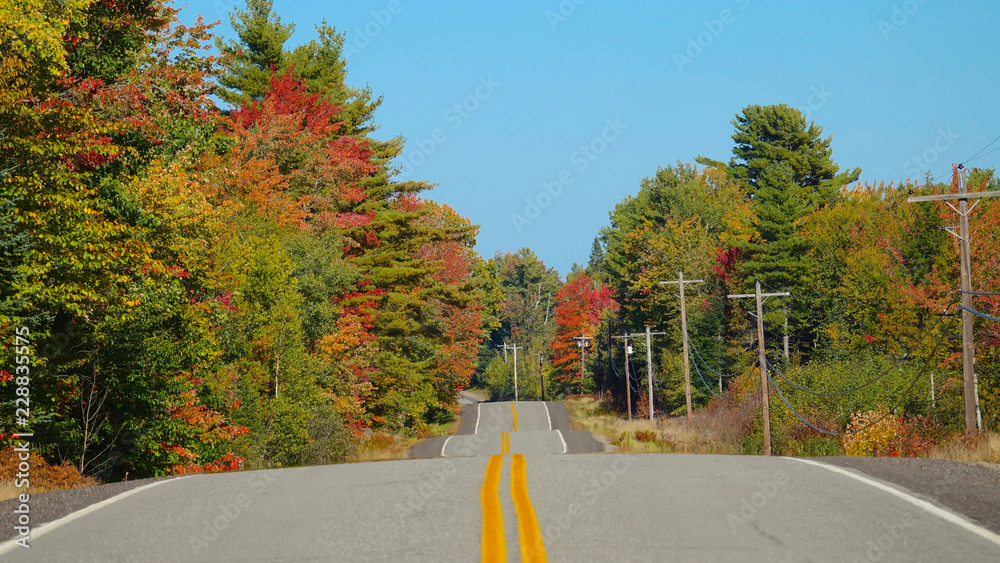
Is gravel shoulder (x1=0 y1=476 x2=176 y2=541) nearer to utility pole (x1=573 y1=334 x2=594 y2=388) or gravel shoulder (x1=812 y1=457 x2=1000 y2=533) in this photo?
gravel shoulder (x1=812 y1=457 x2=1000 y2=533)

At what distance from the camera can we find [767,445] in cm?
3428

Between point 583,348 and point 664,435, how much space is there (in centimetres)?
5848

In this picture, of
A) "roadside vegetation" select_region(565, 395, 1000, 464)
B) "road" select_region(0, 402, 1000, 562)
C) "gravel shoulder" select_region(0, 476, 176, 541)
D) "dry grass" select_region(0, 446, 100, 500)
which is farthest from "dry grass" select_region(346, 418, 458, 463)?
"road" select_region(0, 402, 1000, 562)

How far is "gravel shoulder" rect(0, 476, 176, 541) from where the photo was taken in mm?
7745

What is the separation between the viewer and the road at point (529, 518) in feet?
20.0

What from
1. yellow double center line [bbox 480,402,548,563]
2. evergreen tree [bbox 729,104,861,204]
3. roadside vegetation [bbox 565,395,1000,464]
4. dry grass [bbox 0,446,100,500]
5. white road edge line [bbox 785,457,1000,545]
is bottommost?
roadside vegetation [bbox 565,395,1000,464]

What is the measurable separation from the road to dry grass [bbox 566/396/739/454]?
943 inches

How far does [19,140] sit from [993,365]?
121 ft

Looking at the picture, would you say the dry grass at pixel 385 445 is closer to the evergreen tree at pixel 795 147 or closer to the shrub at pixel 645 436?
the shrub at pixel 645 436

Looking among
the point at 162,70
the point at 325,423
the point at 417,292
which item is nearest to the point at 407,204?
the point at 417,292

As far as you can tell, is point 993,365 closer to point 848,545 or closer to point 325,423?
point 325,423

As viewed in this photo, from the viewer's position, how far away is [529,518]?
7.03 meters

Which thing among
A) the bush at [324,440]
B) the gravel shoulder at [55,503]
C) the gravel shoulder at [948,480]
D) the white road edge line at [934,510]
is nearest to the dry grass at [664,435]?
the bush at [324,440]

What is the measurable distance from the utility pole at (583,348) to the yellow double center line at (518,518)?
89755 millimetres
